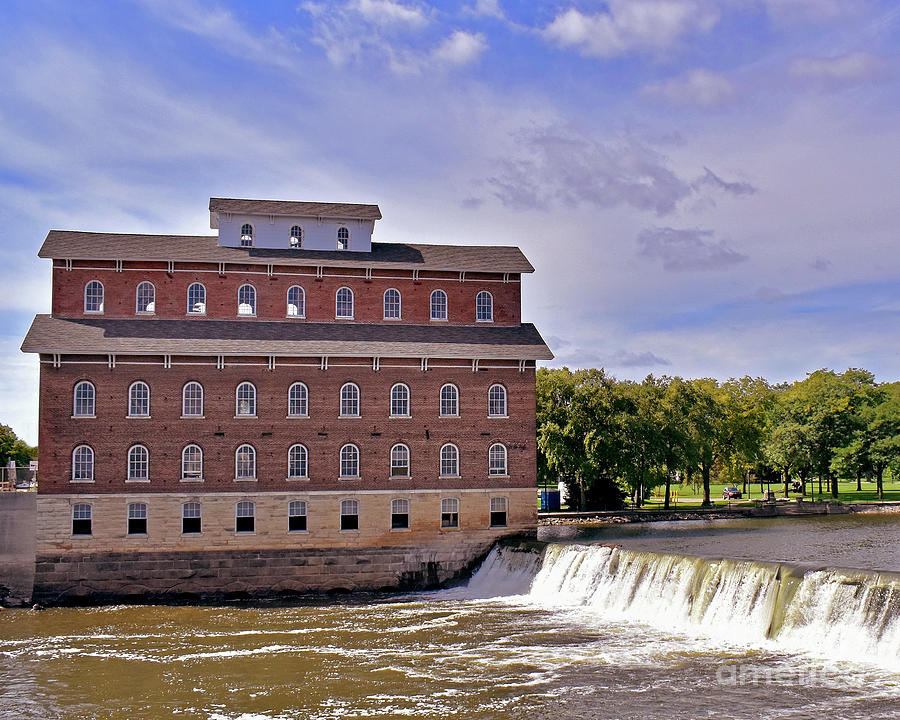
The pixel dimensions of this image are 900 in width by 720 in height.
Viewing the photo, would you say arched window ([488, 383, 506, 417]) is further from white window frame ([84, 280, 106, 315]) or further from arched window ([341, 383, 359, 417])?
white window frame ([84, 280, 106, 315])

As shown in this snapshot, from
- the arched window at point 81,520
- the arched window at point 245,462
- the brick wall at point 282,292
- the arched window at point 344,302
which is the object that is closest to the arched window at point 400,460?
the arched window at point 245,462

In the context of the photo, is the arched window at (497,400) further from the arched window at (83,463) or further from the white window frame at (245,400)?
the arched window at (83,463)

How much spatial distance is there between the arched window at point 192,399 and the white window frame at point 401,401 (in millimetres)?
7688

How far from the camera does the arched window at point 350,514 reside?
37.8 m

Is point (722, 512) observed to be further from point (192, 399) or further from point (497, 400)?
point (192, 399)

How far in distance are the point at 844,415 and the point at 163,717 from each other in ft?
213

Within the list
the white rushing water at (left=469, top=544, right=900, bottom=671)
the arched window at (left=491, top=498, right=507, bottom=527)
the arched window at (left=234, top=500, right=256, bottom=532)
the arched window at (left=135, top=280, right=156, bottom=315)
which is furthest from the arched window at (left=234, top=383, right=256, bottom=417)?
the white rushing water at (left=469, top=544, right=900, bottom=671)

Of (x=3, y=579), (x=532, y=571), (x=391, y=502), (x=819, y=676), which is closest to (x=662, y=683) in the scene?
(x=819, y=676)

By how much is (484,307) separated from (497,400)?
4513 millimetres

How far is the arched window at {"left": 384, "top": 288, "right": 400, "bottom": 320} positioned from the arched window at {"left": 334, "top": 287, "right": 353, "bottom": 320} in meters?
1.51

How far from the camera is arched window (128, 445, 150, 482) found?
3672 cm

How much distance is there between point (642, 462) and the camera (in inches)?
2463

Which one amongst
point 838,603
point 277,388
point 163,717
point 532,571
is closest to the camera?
point 163,717

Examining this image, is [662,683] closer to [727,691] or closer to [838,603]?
[727,691]
